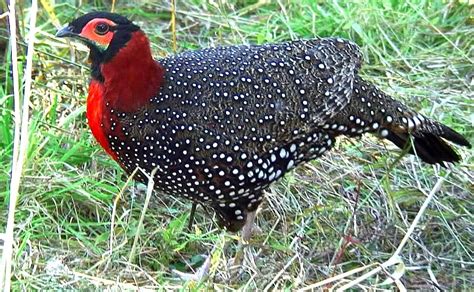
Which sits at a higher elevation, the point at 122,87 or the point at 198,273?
the point at 122,87

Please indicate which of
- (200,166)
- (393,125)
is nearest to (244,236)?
(200,166)

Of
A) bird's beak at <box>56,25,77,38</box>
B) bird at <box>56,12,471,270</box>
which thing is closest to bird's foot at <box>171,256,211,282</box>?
bird at <box>56,12,471,270</box>

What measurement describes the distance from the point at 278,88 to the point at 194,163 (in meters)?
0.43

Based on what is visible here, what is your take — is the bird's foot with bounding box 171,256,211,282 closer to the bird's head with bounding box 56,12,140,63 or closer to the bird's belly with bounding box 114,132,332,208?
the bird's belly with bounding box 114,132,332,208

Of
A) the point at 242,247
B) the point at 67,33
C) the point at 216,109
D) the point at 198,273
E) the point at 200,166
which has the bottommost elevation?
the point at 198,273

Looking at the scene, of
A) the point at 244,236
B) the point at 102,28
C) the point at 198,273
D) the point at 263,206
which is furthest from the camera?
the point at 263,206

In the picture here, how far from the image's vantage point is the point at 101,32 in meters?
3.67

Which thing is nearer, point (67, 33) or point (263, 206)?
point (67, 33)

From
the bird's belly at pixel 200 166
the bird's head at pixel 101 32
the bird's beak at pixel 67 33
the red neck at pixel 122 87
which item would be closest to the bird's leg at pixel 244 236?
the bird's belly at pixel 200 166

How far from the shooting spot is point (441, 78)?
5.45 meters

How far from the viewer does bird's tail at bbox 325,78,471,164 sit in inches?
159

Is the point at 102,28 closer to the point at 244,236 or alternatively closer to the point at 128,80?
the point at 128,80

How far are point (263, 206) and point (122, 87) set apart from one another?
100 cm

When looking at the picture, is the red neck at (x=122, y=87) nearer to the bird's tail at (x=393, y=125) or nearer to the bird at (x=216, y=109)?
the bird at (x=216, y=109)
